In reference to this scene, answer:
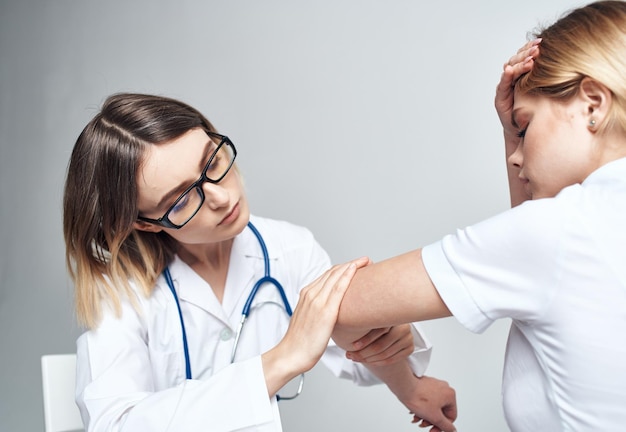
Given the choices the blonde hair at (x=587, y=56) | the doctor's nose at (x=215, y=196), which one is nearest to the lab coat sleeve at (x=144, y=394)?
the doctor's nose at (x=215, y=196)

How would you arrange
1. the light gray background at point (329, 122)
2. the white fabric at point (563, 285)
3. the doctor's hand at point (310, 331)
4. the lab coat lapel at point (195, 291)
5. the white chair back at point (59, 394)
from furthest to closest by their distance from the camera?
the light gray background at point (329, 122) → the lab coat lapel at point (195, 291) → the white chair back at point (59, 394) → the doctor's hand at point (310, 331) → the white fabric at point (563, 285)

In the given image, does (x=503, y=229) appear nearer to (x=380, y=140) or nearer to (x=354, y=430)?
(x=380, y=140)

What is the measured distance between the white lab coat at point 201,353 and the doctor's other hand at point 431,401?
52 millimetres

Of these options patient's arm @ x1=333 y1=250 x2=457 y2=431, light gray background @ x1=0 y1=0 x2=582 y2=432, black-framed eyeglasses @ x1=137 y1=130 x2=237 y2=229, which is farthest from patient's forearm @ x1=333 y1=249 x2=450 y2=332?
light gray background @ x1=0 y1=0 x2=582 y2=432

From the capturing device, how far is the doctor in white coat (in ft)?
3.78

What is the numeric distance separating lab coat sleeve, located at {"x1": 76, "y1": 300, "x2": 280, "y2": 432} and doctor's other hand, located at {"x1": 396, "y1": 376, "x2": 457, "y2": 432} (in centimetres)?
50

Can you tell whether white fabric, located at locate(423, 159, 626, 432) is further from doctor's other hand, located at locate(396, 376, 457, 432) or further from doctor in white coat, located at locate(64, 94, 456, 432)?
A: doctor's other hand, located at locate(396, 376, 457, 432)

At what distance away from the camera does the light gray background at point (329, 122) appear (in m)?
1.97

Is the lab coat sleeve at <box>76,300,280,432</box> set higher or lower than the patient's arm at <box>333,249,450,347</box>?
lower

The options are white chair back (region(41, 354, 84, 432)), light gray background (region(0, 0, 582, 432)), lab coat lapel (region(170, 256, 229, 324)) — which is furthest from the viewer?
light gray background (region(0, 0, 582, 432))

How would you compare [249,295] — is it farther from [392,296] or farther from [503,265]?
[503,265]

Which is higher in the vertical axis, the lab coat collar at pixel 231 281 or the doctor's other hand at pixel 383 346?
the lab coat collar at pixel 231 281

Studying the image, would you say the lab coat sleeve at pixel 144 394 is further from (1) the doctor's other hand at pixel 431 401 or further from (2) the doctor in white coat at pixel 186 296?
Answer: (1) the doctor's other hand at pixel 431 401

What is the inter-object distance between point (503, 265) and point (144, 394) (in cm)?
78
